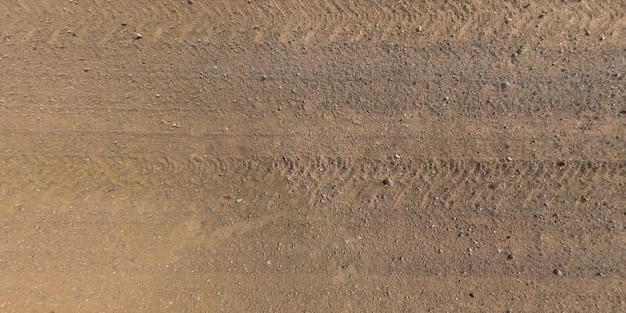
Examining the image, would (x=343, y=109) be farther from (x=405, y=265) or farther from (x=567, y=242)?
(x=567, y=242)

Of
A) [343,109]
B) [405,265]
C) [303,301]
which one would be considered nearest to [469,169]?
[405,265]

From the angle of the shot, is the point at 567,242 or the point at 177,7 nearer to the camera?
the point at 567,242

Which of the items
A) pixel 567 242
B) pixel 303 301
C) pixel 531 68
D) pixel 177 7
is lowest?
pixel 303 301

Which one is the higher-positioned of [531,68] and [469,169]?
[531,68]

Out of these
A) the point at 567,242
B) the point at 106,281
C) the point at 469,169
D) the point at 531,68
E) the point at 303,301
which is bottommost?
the point at 106,281

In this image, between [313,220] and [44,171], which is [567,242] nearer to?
[313,220]

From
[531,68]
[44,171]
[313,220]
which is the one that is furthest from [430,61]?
[44,171]
